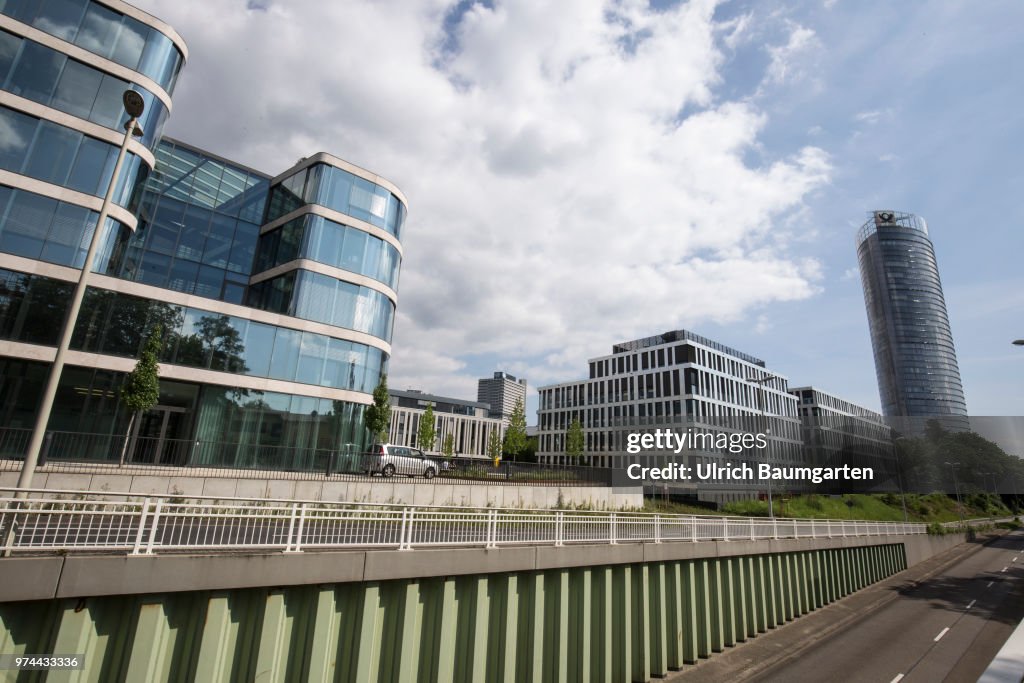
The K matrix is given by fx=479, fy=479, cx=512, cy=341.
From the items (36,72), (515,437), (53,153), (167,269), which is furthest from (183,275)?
(515,437)

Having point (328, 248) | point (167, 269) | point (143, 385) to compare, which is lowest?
point (143, 385)

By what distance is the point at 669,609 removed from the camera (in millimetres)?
15344

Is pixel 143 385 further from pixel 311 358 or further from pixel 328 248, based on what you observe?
pixel 328 248

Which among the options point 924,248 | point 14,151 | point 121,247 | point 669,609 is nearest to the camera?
point 669,609

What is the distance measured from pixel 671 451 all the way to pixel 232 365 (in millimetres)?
58180

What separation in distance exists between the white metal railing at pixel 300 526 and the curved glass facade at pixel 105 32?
2317 cm

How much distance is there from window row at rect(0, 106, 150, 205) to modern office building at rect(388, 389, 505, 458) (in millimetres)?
97161

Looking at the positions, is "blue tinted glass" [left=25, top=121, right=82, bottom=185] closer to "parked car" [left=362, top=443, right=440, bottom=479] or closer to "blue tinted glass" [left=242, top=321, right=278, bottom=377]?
"blue tinted glass" [left=242, top=321, right=278, bottom=377]

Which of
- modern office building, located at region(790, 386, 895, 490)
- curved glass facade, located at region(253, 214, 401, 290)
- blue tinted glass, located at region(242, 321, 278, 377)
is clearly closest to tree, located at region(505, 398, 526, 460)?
curved glass facade, located at region(253, 214, 401, 290)

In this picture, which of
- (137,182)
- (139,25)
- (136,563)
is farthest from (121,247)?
(136,563)

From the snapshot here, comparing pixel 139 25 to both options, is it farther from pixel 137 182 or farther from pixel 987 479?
pixel 987 479

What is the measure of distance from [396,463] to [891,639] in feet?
78.2

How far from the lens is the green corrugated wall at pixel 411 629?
655 centimetres

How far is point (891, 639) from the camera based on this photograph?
1953 cm
